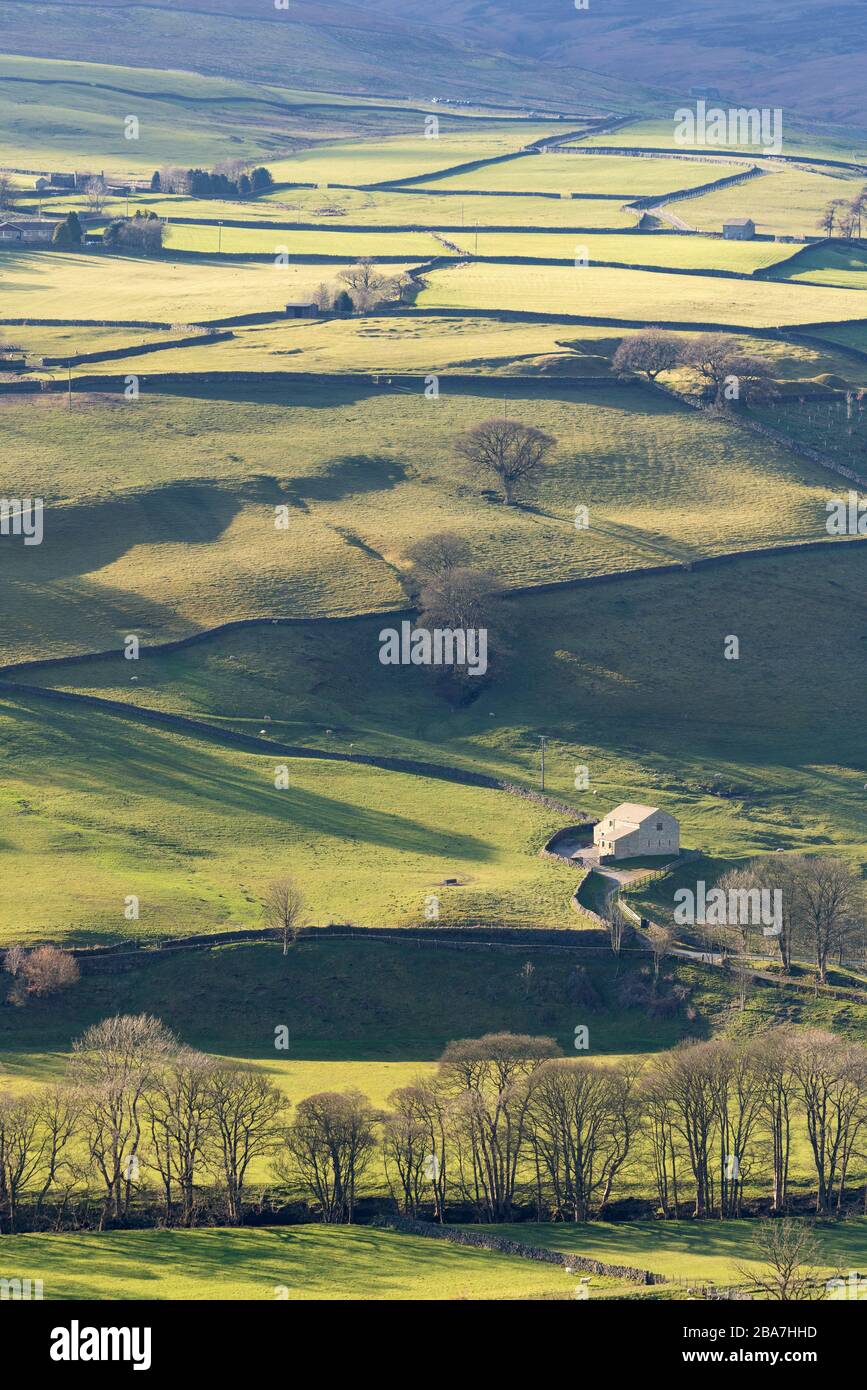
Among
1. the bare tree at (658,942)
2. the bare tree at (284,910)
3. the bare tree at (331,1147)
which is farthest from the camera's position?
the bare tree at (284,910)

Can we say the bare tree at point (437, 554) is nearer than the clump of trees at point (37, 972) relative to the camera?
No

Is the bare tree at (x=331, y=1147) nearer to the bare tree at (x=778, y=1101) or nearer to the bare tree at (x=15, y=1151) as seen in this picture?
the bare tree at (x=15, y=1151)

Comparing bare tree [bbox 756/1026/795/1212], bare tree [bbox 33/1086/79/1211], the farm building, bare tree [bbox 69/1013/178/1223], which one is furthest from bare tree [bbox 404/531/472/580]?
bare tree [bbox 33/1086/79/1211]

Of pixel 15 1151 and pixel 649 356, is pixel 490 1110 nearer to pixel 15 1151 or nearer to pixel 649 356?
pixel 15 1151

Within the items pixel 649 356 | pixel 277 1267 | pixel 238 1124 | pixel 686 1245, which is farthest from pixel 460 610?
pixel 277 1267

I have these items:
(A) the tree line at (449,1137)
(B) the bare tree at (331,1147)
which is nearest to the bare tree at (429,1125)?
(A) the tree line at (449,1137)

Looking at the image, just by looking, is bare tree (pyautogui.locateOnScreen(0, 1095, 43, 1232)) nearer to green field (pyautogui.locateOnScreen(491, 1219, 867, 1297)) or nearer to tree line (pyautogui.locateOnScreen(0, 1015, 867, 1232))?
tree line (pyautogui.locateOnScreen(0, 1015, 867, 1232))
